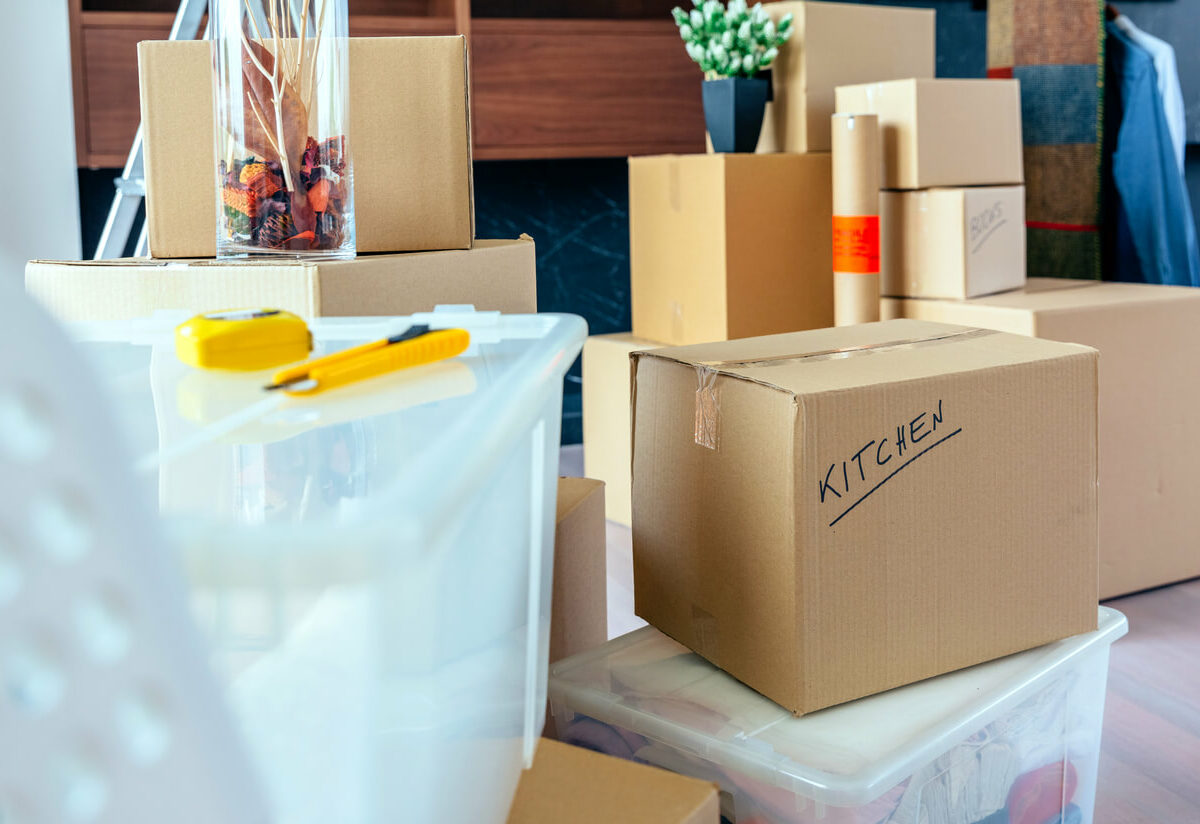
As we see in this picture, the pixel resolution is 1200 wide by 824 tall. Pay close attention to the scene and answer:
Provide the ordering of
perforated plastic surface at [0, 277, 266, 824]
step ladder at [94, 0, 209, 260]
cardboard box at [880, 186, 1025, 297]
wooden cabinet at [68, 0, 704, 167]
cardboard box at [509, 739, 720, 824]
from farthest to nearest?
wooden cabinet at [68, 0, 704, 167] < cardboard box at [880, 186, 1025, 297] < step ladder at [94, 0, 209, 260] < cardboard box at [509, 739, 720, 824] < perforated plastic surface at [0, 277, 266, 824]

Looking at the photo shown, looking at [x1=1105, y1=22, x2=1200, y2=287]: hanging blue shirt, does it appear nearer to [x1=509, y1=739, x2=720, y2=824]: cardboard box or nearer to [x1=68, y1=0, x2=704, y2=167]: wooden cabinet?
[x1=68, y1=0, x2=704, y2=167]: wooden cabinet

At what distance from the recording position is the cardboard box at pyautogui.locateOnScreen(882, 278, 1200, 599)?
177cm

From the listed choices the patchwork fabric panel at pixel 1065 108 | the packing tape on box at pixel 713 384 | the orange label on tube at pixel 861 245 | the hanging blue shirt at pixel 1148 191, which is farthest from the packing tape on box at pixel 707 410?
the hanging blue shirt at pixel 1148 191

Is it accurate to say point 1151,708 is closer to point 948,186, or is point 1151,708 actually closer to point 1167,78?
point 948,186

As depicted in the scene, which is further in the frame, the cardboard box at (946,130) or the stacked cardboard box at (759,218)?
the stacked cardboard box at (759,218)

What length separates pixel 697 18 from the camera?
84.4 inches

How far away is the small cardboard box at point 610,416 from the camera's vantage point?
2277 mm

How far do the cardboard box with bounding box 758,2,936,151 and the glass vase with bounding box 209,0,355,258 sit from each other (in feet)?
4.57

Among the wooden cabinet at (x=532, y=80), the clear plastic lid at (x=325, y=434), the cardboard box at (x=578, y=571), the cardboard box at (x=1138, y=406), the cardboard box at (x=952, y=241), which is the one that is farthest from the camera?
the wooden cabinet at (x=532, y=80)

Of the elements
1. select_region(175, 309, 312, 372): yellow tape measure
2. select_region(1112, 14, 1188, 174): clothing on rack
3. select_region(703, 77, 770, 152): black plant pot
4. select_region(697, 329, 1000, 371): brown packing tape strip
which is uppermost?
select_region(1112, 14, 1188, 174): clothing on rack

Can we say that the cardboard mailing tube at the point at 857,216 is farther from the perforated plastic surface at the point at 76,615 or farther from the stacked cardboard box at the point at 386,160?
the perforated plastic surface at the point at 76,615

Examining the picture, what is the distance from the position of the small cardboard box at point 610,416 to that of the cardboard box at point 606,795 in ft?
4.83

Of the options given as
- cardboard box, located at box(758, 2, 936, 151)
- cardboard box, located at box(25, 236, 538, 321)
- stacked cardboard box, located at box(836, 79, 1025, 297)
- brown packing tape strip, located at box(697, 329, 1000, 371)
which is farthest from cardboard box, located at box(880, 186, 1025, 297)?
cardboard box, located at box(25, 236, 538, 321)

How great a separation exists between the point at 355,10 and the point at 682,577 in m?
2.19
